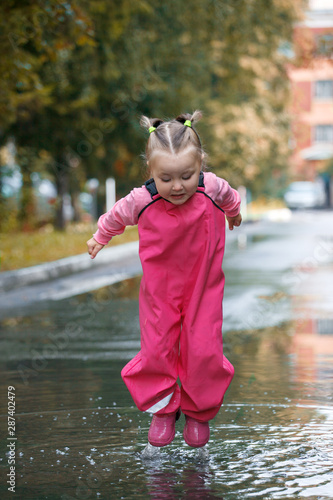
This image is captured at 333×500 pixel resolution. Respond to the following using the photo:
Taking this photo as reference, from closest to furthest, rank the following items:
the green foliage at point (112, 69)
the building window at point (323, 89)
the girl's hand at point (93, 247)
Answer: the girl's hand at point (93, 247) → the green foliage at point (112, 69) → the building window at point (323, 89)

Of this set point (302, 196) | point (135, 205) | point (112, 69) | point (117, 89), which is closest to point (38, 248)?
point (112, 69)

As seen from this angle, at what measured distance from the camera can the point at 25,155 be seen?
25.5 m

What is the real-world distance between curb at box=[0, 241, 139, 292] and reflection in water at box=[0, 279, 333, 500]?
4.81 m

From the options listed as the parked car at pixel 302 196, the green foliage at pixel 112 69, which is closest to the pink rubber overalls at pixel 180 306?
the green foliage at pixel 112 69

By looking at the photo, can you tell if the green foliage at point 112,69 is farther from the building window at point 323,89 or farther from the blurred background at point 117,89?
the building window at point 323,89

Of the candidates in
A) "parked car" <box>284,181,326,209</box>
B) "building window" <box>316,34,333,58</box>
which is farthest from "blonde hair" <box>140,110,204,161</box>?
"parked car" <box>284,181,326,209</box>

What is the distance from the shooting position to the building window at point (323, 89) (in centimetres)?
7619

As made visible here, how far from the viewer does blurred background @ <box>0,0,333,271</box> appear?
1497 centimetres

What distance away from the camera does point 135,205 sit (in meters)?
4.19

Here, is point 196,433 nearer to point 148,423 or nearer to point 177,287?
point 177,287

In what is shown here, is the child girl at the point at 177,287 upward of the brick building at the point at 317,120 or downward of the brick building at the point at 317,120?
downward

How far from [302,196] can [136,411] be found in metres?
54.7

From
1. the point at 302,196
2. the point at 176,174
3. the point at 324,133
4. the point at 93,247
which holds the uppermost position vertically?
the point at 324,133

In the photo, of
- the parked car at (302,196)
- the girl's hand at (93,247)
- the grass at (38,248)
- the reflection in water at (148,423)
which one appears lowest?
the reflection in water at (148,423)
